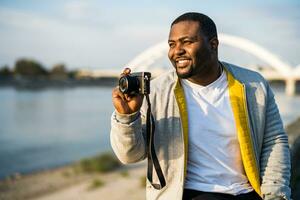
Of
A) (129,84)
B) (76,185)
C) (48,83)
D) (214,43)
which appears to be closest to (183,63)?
(214,43)

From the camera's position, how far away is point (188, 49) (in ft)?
5.70

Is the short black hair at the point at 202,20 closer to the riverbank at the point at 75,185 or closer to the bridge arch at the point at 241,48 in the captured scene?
the riverbank at the point at 75,185

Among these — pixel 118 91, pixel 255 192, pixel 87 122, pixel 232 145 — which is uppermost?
pixel 118 91

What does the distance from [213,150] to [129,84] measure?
42cm

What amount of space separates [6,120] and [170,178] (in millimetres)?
23136

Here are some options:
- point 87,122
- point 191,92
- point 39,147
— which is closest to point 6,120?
point 87,122

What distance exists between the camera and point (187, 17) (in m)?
1.75

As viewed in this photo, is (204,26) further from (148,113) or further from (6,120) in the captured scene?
(6,120)

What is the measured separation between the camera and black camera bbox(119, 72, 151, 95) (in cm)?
159

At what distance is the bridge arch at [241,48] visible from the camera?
36.2 meters

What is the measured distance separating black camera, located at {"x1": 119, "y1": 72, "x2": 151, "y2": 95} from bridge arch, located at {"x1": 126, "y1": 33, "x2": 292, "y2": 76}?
3328 centimetres

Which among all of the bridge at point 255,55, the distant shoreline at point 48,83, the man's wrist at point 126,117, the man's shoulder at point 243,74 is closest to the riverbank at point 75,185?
the man's shoulder at point 243,74

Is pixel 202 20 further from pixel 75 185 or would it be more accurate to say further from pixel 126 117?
pixel 75 185

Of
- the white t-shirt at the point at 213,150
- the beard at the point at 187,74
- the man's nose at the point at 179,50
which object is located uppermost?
the man's nose at the point at 179,50
